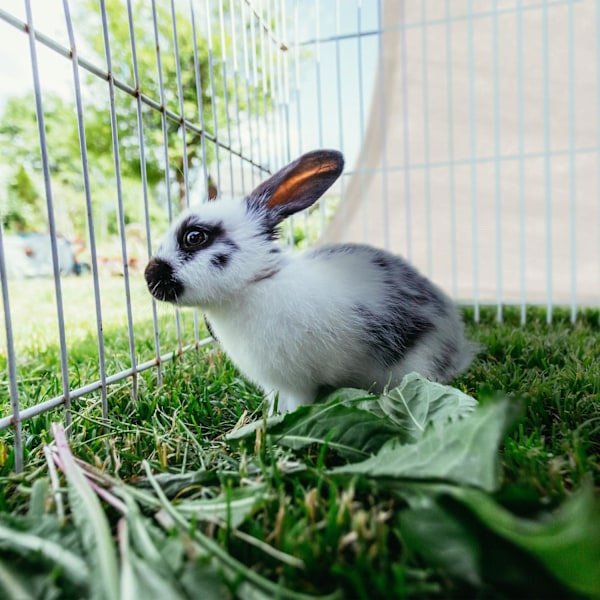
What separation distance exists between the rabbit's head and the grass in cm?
28

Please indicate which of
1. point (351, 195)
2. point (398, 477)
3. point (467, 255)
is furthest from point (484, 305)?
point (398, 477)

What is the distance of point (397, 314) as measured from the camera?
1.29m

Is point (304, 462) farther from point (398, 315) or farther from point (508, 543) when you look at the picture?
point (398, 315)

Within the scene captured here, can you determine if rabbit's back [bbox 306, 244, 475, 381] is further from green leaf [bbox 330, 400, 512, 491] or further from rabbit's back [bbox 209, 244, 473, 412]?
green leaf [bbox 330, 400, 512, 491]

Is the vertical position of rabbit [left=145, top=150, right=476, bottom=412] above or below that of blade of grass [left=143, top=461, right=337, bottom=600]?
above

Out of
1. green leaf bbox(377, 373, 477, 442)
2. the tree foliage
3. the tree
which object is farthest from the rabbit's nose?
the tree

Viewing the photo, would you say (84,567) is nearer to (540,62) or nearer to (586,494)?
(586,494)

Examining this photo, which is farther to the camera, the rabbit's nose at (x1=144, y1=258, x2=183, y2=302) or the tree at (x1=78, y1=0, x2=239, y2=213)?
the tree at (x1=78, y1=0, x2=239, y2=213)

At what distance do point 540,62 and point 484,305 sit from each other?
156cm

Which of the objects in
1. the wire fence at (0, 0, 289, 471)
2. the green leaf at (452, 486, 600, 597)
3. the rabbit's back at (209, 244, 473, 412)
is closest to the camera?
the green leaf at (452, 486, 600, 597)

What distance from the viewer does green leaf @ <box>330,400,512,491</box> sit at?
60 cm

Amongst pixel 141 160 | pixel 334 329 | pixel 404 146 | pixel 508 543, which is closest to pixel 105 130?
pixel 404 146

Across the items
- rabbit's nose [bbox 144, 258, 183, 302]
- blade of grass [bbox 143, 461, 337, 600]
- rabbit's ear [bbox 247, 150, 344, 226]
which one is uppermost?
rabbit's ear [bbox 247, 150, 344, 226]

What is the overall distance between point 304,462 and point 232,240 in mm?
607
